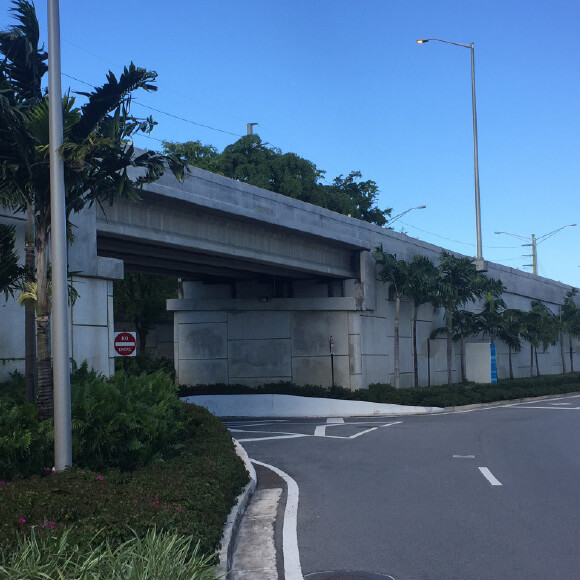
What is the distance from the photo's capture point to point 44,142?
10.9 m

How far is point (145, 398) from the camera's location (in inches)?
504

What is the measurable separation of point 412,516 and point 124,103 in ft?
24.0

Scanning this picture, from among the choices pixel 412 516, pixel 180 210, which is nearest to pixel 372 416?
pixel 180 210

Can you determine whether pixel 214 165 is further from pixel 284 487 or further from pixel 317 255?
pixel 284 487

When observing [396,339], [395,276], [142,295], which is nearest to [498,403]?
[396,339]

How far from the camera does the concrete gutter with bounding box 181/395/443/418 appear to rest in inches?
1145

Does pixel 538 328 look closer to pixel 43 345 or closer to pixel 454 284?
pixel 454 284

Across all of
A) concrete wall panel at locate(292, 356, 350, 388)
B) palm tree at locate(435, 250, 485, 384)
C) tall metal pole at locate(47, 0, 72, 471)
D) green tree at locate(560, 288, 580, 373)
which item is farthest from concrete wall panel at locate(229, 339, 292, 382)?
green tree at locate(560, 288, 580, 373)

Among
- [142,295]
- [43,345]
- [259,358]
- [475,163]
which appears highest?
[475,163]

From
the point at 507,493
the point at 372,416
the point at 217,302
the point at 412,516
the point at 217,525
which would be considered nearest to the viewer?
the point at 217,525

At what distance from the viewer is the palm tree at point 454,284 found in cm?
3550

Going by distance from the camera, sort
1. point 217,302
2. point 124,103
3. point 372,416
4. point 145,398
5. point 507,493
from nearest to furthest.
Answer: point 507,493 → point 124,103 → point 145,398 → point 372,416 → point 217,302

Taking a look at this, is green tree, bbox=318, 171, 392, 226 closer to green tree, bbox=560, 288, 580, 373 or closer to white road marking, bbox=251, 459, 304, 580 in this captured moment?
green tree, bbox=560, 288, 580, 373

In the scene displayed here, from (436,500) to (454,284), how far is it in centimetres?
2673
